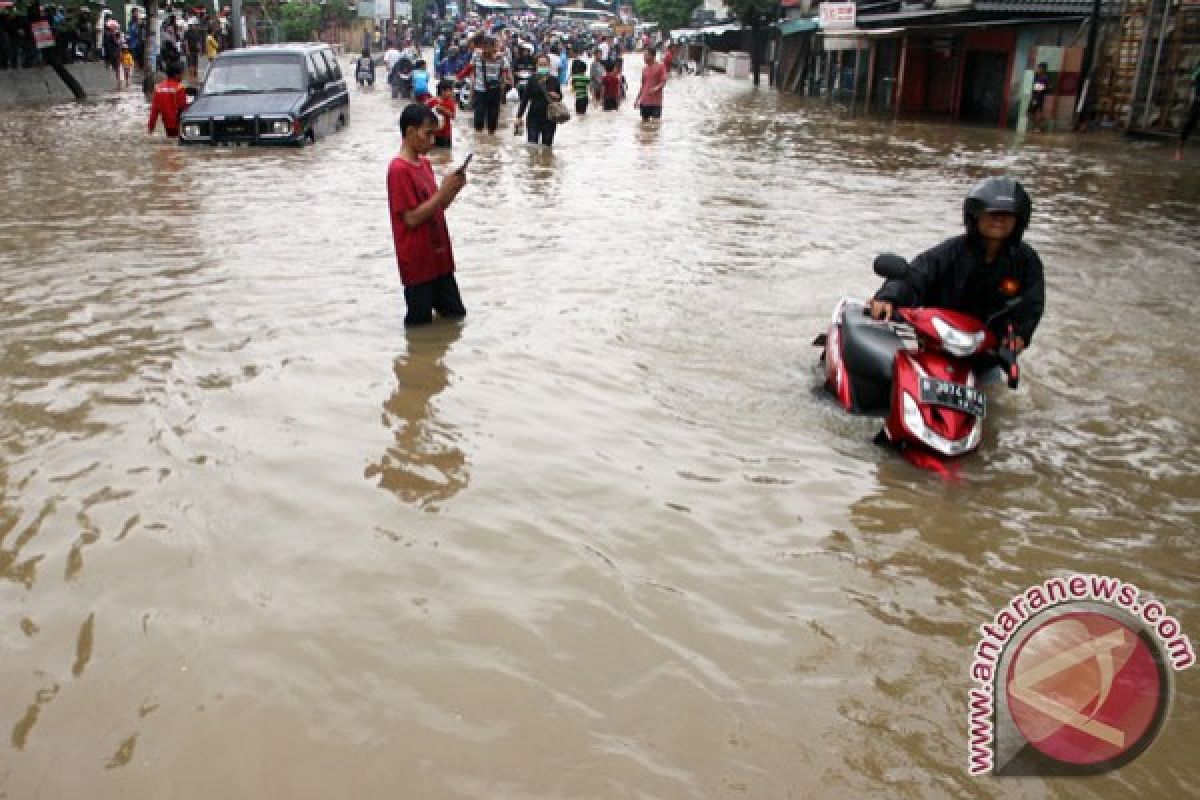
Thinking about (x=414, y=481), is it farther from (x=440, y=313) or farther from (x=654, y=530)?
(x=440, y=313)

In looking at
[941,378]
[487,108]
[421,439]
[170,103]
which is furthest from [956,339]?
[487,108]

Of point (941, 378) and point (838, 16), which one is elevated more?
point (838, 16)

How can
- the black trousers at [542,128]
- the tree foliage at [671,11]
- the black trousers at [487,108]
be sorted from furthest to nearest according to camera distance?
the tree foliage at [671,11] < the black trousers at [487,108] < the black trousers at [542,128]

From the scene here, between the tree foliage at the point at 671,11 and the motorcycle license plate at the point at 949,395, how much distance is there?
78.8 meters

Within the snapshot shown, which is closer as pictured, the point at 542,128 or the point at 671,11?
the point at 542,128

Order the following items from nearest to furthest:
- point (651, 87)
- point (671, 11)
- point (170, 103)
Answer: point (170, 103)
point (651, 87)
point (671, 11)

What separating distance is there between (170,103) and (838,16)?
64.5 ft

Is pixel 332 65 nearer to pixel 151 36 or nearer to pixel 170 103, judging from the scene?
pixel 170 103

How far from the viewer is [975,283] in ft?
16.7

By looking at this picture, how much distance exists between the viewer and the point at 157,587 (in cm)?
366

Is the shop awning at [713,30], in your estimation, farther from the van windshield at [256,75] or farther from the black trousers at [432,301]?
the black trousers at [432,301]

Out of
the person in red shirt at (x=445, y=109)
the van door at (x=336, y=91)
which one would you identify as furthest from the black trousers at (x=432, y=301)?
the van door at (x=336, y=91)

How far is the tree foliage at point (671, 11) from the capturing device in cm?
7850

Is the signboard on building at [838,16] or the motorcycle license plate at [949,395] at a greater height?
the signboard on building at [838,16]
